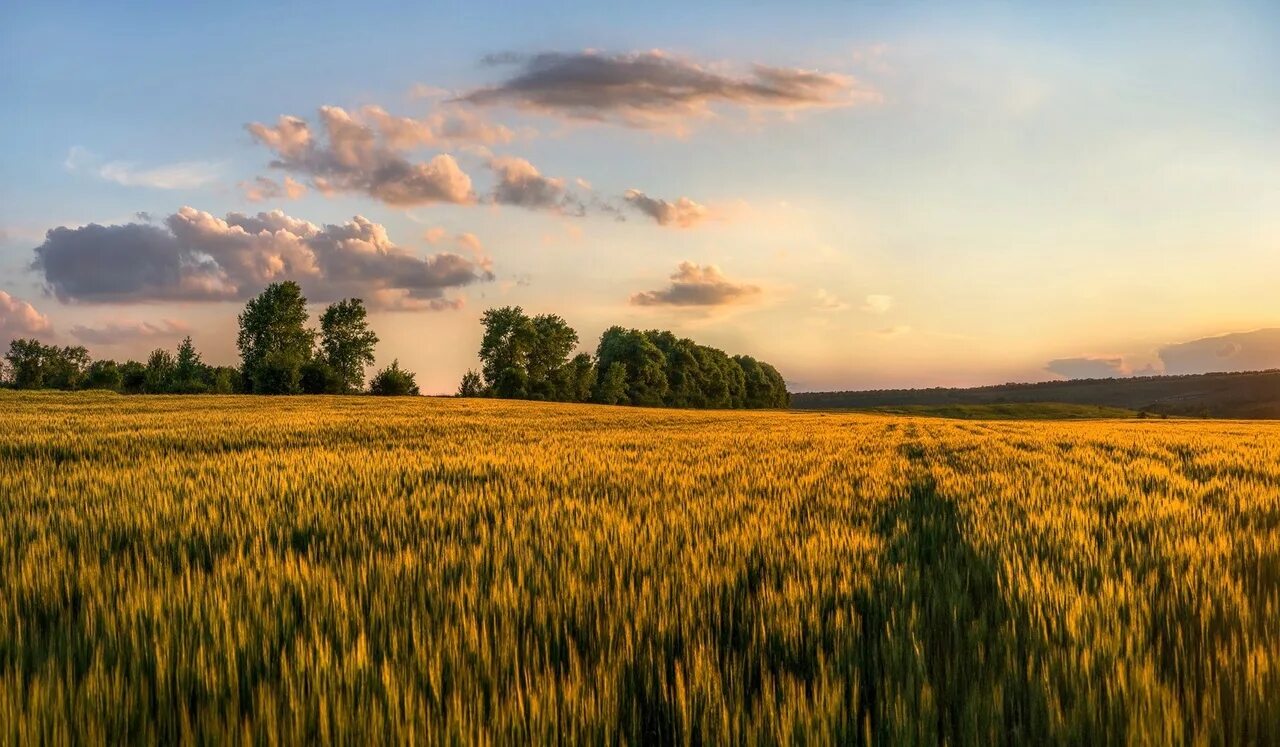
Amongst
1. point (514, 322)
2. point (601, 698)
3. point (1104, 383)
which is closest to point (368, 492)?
point (601, 698)

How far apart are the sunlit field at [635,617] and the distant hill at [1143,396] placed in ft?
367

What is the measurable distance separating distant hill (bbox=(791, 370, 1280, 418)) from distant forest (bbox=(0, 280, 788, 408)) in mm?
39639

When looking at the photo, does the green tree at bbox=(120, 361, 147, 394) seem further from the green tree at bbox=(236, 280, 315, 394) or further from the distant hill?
the distant hill

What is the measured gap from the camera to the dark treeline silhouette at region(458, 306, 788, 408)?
8462 centimetres

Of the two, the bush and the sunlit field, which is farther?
the bush

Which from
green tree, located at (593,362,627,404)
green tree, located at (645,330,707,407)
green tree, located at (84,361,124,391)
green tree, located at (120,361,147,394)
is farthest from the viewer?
green tree, located at (645,330,707,407)

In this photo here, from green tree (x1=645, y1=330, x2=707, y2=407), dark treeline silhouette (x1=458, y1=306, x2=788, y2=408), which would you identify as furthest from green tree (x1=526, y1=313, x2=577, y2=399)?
green tree (x1=645, y1=330, x2=707, y2=407)

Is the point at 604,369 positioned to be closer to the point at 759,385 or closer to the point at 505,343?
the point at 505,343

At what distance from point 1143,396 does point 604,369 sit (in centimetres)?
11155

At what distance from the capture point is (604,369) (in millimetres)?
103562

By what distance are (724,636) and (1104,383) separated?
640ft

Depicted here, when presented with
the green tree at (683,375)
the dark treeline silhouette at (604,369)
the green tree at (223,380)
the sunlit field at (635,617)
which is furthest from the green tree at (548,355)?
the sunlit field at (635,617)

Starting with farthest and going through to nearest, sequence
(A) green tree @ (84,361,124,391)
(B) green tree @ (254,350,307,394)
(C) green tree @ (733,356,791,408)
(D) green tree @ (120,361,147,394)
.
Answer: (C) green tree @ (733,356,791,408)
(A) green tree @ (84,361,124,391)
(D) green tree @ (120,361,147,394)
(B) green tree @ (254,350,307,394)

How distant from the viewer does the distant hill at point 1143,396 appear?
114 meters
